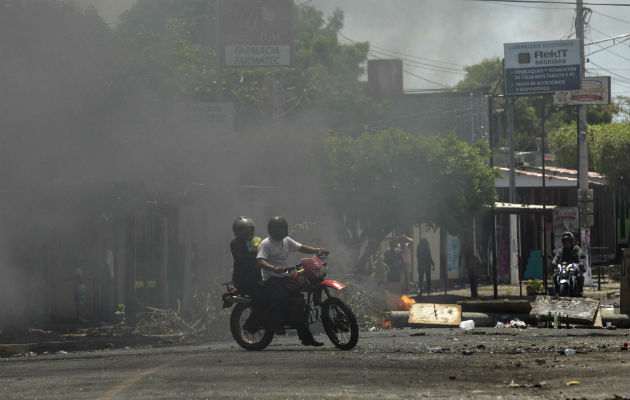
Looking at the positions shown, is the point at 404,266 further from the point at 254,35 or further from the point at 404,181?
the point at 254,35

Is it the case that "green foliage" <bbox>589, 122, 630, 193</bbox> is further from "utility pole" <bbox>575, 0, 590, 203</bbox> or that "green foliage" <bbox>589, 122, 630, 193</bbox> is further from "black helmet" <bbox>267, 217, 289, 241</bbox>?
"black helmet" <bbox>267, 217, 289, 241</bbox>

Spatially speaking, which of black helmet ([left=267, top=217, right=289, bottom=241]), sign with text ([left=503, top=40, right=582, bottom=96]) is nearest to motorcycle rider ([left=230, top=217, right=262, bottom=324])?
black helmet ([left=267, top=217, right=289, bottom=241])

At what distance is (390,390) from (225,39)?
48.9 ft

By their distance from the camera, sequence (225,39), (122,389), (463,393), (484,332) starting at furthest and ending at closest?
(225,39) < (484,332) < (122,389) < (463,393)

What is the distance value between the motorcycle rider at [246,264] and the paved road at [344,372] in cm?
66

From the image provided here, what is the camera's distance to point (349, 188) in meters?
23.8

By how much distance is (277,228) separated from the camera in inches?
412

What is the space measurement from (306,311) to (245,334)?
31.1 inches

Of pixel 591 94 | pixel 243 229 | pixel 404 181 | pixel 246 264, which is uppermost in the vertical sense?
pixel 591 94

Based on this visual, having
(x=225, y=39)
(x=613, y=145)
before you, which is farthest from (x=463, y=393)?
(x=613, y=145)

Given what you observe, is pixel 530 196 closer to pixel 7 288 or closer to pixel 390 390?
pixel 7 288

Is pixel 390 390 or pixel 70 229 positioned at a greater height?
pixel 70 229

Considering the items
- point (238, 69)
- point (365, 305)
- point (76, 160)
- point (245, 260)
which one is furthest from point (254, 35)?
point (245, 260)

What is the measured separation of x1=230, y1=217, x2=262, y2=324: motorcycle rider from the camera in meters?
10.7
